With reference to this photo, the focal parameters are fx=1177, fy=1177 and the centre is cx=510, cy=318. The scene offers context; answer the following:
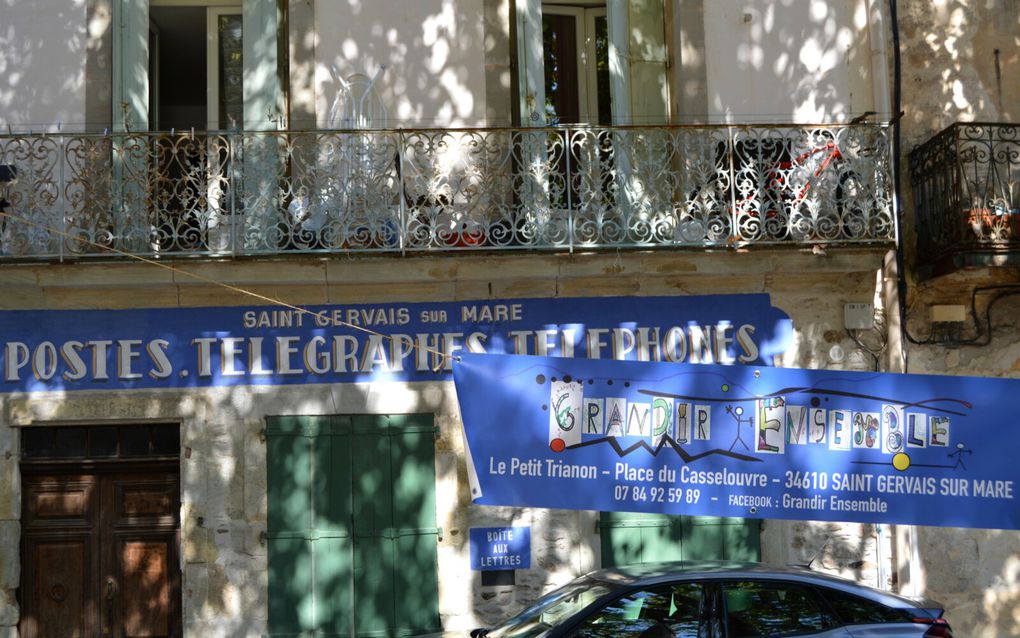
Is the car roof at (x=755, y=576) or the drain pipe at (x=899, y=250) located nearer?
the car roof at (x=755, y=576)

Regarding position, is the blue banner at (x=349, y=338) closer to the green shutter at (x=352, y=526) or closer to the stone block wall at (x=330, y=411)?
the stone block wall at (x=330, y=411)

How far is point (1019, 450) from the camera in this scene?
7727mm

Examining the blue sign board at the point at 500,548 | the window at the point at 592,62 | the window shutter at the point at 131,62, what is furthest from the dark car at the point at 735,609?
the window shutter at the point at 131,62

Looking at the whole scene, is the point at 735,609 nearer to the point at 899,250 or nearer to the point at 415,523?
the point at 415,523

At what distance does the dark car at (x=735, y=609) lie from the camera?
23.2 feet

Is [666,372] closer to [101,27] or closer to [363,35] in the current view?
[363,35]

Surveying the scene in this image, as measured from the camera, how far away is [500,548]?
34.2ft

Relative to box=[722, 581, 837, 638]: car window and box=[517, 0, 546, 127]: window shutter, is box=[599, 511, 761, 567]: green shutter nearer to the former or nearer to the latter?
box=[722, 581, 837, 638]: car window

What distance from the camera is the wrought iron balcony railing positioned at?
10.2m

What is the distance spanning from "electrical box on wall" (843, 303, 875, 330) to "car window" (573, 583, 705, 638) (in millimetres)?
4331

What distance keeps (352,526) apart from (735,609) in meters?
4.21

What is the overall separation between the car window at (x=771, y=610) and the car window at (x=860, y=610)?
78mm

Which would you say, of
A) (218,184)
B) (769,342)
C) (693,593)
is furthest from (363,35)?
(693,593)

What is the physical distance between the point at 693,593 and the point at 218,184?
553cm
